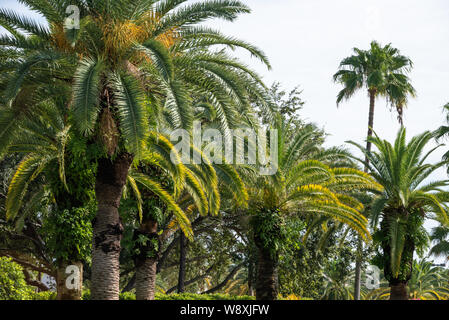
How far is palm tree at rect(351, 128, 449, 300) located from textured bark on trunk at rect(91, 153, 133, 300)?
11.6 m

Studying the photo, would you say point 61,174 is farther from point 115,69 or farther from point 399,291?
point 399,291

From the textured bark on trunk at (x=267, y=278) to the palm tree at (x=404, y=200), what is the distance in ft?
18.3

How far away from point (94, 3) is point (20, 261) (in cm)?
1802

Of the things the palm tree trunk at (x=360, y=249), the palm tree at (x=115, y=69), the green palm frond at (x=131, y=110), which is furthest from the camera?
the palm tree trunk at (x=360, y=249)

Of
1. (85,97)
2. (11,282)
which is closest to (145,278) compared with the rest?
(11,282)

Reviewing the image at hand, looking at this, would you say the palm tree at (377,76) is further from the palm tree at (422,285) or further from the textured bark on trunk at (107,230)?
the palm tree at (422,285)

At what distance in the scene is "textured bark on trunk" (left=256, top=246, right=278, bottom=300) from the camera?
18547mm

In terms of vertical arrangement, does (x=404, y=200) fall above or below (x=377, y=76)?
below

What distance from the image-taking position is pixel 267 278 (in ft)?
61.0

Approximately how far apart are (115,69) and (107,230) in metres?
3.80

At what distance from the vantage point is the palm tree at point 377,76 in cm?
3003

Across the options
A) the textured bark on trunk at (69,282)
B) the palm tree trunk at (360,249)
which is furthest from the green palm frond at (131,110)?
the palm tree trunk at (360,249)

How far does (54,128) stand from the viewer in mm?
15992
